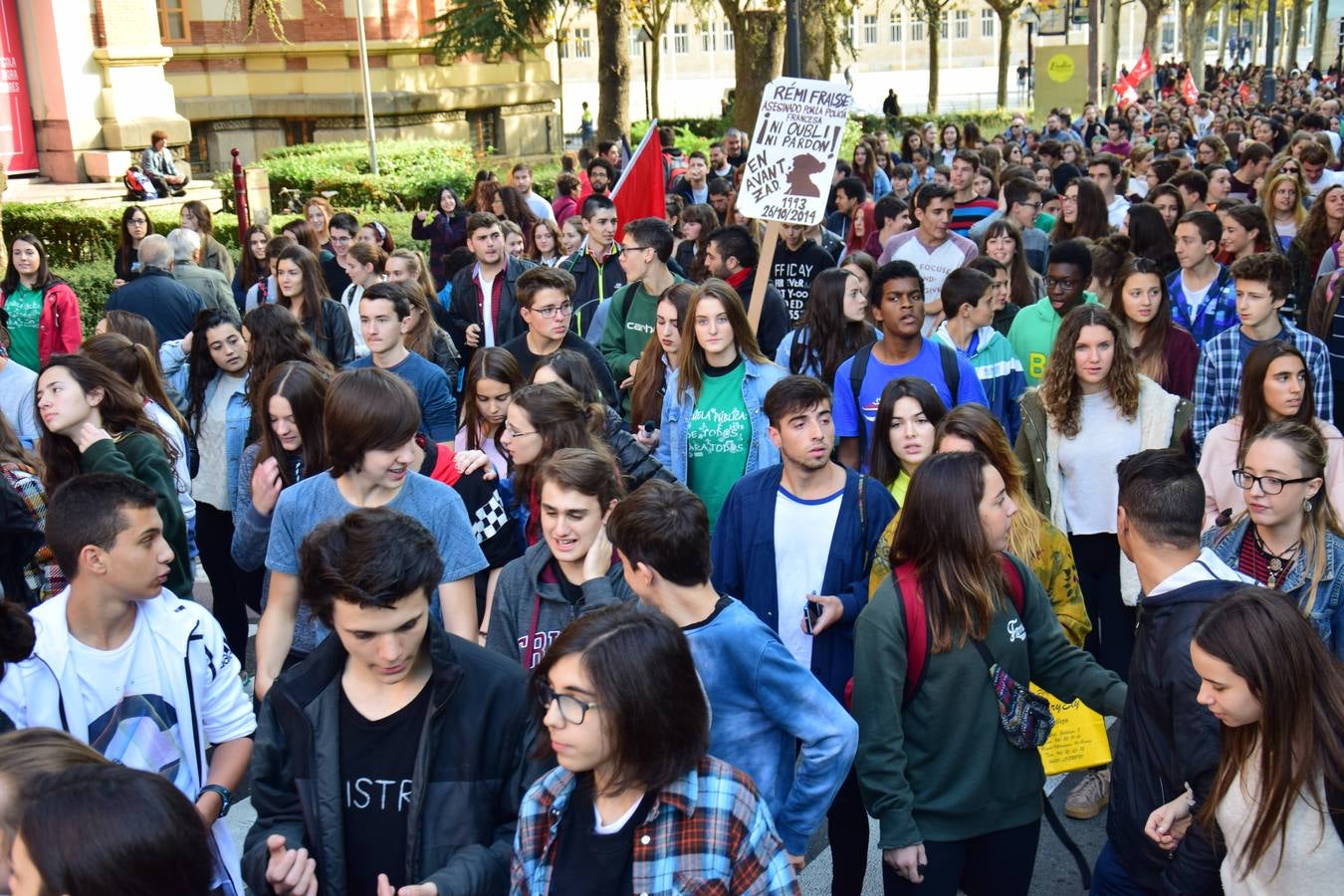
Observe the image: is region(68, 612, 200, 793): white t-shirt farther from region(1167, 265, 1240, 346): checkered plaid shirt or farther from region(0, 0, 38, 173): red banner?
region(0, 0, 38, 173): red banner

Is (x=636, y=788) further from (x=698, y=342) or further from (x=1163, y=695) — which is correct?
(x=698, y=342)

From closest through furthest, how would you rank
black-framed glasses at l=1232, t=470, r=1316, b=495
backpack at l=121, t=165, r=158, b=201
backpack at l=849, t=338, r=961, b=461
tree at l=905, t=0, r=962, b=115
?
black-framed glasses at l=1232, t=470, r=1316, b=495
backpack at l=849, t=338, r=961, b=461
backpack at l=121, t=165, r=158, b=201
tree at l=905, t=0, r=962, b=115

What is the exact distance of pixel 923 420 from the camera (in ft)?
17.0

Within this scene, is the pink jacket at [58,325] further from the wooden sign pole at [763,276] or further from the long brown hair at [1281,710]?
the long brown hair at [1281,710]

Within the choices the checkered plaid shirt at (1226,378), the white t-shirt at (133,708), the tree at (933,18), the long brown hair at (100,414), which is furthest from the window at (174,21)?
the white t-shirt at (133,708)

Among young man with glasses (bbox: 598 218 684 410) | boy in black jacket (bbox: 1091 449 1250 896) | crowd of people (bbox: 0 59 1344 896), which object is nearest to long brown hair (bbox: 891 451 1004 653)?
crowd of people (bbox: 0 59 1344 896)

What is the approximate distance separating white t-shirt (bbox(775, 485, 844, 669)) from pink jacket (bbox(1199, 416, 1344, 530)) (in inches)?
64.0

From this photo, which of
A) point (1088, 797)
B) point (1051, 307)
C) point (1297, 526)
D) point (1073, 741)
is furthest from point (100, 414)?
point (1051, 307)

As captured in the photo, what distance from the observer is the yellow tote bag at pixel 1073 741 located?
4273mm

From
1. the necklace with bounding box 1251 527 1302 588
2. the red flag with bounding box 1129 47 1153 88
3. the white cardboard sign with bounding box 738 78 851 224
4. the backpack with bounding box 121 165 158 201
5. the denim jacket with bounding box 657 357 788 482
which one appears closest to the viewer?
the necklace with bounding box 1251 527 1302 588

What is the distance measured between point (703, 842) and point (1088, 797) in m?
3.09

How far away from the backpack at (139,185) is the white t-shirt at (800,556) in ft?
61.7

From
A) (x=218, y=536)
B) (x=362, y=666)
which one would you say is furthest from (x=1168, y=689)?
(x=218, y=536)

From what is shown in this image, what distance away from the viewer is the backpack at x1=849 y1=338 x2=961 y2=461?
6.22 m
